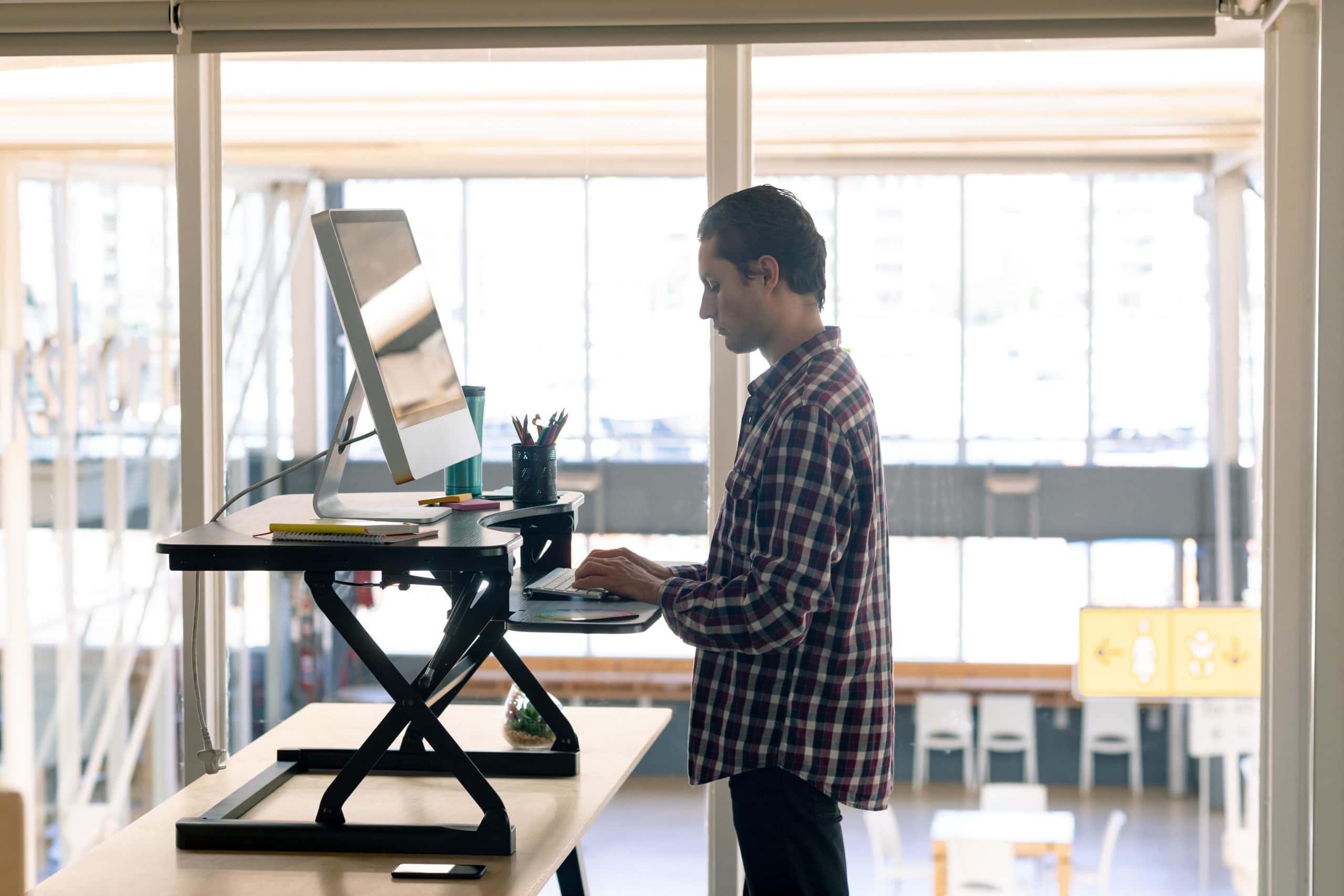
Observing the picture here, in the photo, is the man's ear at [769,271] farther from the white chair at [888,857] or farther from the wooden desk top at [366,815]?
the white chair at [888,857]

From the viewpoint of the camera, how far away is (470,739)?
2143 mm

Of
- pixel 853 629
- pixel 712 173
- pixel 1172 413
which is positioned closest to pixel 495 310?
pixel 712 173

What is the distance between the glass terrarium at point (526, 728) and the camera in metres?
2.07

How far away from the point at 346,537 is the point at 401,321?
351 millimetres

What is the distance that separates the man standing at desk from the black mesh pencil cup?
0.27m

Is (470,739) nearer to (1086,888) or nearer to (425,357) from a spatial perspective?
(425,357)

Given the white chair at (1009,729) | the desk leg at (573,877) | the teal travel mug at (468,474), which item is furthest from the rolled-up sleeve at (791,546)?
the white chair at (1009,729)

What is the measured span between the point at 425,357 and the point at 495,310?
86 centimetres

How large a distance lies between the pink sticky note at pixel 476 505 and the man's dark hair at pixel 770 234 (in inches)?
22.5

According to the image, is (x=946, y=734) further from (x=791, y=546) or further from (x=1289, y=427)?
(x=791, y=546)

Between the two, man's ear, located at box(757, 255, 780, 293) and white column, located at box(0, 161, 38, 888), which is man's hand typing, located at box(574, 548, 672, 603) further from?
white column, located at box(0, 161, 38, 888)

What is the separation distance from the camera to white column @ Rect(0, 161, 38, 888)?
118 inches

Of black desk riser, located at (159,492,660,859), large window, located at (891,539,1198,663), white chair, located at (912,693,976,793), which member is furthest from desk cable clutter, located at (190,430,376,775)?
white chair, located at (912,693,976,793)

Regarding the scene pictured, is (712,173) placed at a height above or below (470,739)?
above
